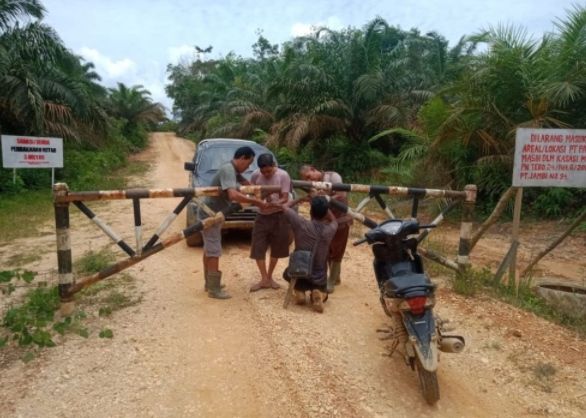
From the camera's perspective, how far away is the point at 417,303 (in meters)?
3.12

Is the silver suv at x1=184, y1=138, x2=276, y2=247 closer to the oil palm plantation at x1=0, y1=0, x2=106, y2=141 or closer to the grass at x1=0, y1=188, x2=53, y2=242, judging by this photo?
the grass at x1=0, y1=188, x2=53, y2=242

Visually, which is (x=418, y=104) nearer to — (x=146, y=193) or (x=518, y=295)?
(x=518, y=295)

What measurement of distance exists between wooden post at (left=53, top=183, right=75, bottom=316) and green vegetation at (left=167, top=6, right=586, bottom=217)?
262 inches

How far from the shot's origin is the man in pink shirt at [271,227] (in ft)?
16.7

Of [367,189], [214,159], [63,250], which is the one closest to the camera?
[63,250]

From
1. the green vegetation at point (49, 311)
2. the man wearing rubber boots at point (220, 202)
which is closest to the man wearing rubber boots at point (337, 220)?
the man wearing rubber boots at point (220, 202)

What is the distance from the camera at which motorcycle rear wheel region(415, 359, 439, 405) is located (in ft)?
9.93

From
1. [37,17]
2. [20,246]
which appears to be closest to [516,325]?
[20,246]

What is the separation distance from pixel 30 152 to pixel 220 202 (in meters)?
8.67

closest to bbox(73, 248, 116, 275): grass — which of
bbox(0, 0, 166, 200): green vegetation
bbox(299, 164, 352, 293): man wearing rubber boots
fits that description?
bbox(299, 164, 352, 293): man wearing rubber boots

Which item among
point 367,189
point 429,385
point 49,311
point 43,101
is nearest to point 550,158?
point 367,189

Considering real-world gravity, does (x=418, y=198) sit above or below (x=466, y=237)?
above

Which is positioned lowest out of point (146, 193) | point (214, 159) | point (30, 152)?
point (146, 193)

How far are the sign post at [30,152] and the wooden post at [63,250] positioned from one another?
755 cm
